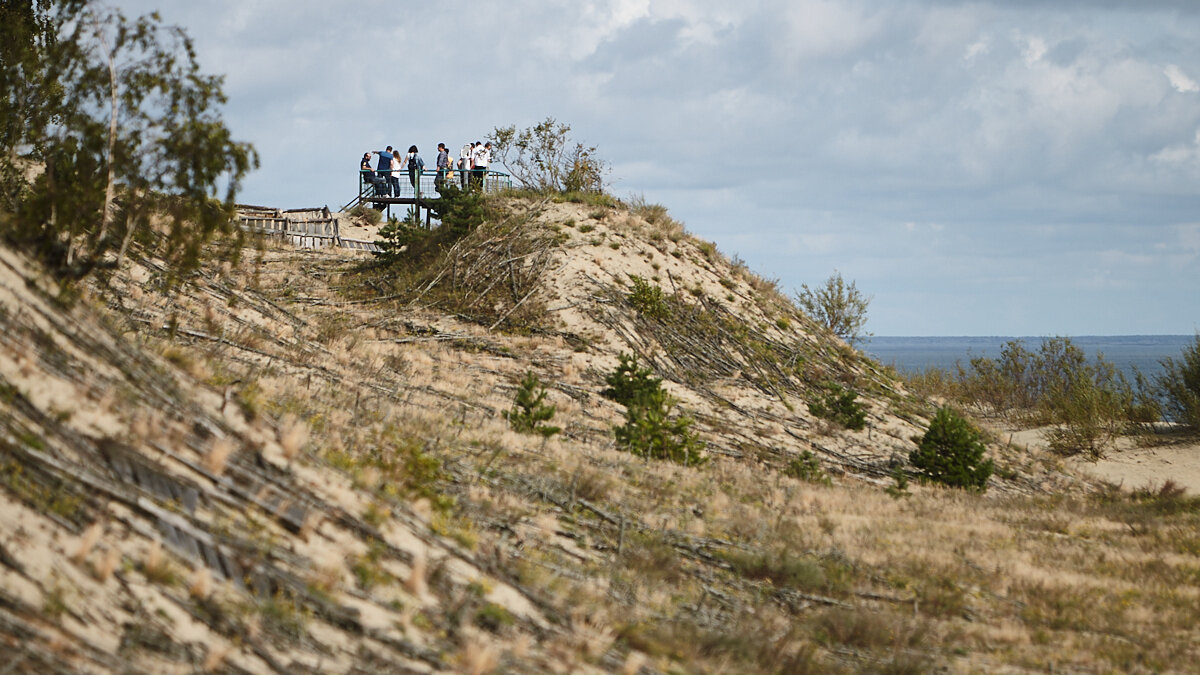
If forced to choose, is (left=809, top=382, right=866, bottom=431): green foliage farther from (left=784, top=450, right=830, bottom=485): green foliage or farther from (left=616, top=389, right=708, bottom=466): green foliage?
(left=616, top=389, right=708, bottom=466): green foliage

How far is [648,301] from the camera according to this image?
27500 mm

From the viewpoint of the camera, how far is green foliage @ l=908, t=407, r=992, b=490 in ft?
65.9

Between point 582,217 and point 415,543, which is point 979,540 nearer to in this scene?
point 415,543

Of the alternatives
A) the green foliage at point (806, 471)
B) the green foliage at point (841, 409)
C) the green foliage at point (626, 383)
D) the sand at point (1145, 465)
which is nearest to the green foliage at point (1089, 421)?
the sand at point (1145, 465)

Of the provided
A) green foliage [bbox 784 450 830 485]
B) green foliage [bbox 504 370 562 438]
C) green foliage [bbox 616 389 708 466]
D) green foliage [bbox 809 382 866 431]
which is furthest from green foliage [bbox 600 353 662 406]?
green foliage [bbox 809 382 866 431]

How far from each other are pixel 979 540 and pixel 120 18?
1418 centimetres

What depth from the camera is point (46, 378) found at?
8180 mm

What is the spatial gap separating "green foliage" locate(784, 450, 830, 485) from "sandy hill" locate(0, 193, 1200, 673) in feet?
0.26

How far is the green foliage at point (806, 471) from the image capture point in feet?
59.4

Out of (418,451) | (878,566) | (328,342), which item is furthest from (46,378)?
(328,342)

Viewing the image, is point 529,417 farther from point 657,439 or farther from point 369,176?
point 369,176

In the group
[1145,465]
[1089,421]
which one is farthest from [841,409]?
[1089,421]

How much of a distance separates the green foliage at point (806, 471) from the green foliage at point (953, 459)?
10.0ft

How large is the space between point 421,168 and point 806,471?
19.4 m
